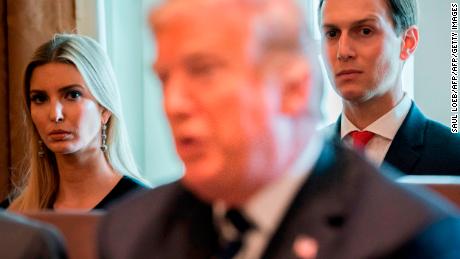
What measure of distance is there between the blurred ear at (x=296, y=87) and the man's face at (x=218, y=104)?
0.02m

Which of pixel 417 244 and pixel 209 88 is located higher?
pixel 209 88

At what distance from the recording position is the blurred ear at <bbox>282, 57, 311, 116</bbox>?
0.69 meters

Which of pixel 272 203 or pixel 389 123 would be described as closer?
pixel 272 203

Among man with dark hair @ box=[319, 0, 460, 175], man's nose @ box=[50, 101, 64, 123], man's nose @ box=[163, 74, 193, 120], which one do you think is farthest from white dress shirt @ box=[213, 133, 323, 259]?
man's nose @ box=[50, 101, 64, 123]

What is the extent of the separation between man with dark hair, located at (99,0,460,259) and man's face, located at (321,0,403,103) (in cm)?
82

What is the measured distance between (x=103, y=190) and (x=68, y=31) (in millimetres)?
710

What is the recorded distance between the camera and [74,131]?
181 cm

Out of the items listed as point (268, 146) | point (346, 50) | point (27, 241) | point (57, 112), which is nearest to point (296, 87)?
point (268, 146)

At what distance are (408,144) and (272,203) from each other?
0.92 m

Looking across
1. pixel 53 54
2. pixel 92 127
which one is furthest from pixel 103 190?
pixel 53 54

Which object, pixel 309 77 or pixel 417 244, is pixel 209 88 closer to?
pixel 309 77

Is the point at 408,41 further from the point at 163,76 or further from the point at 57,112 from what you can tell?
the point at 163,76

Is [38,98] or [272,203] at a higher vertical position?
[272,203]

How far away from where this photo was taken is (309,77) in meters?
0.69
